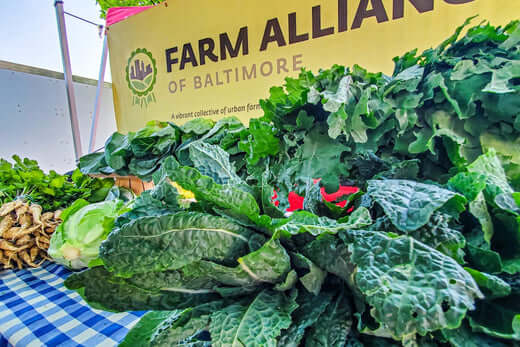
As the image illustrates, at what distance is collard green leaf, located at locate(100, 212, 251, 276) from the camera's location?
0.36 m

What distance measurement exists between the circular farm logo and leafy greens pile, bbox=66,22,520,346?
190cm

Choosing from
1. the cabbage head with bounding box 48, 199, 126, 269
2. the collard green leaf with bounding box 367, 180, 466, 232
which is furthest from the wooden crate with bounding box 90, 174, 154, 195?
the collard green leaf with bounding box 367, 180, 466, 232

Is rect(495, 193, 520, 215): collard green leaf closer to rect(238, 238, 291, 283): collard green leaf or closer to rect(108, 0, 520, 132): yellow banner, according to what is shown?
rect(238, 238, 291, 283): collard green leaf

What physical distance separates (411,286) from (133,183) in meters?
1.30

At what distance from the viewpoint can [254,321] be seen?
13.9 inches

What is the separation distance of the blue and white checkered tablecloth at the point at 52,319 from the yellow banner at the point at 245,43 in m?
1.45

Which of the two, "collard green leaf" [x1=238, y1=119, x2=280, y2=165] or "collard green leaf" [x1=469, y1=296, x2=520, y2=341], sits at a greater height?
"collard green leaf" [x1=238, y1=119, x2=280, y2=165]

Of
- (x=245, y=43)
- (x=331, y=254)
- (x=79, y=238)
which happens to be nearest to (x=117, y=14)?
(x=245, y=43)

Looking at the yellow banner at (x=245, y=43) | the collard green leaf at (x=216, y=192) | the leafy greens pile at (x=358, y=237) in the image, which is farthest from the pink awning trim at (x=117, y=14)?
the collard green leaf at (x=216, y=192)

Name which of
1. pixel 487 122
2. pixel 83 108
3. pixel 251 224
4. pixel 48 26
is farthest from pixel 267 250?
pixel 83 108

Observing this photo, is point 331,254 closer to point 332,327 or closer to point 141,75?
point 332,327

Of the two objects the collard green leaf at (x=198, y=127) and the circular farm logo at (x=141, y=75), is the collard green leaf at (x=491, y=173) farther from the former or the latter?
the circular farm logo at (x=141, y=75)

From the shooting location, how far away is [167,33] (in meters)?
Answer: 2.04

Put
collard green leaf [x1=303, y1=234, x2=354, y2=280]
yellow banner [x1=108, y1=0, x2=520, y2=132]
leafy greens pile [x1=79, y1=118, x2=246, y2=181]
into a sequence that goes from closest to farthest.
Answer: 1. collard green leaf [x1=303, y1=234, x2=354, y2=280]
2. leafy greens pile [x1=79, y1=118, x2=246, y2=181]
3. yellow banner [x1=108, y1=0, x2=520, y2=132]
